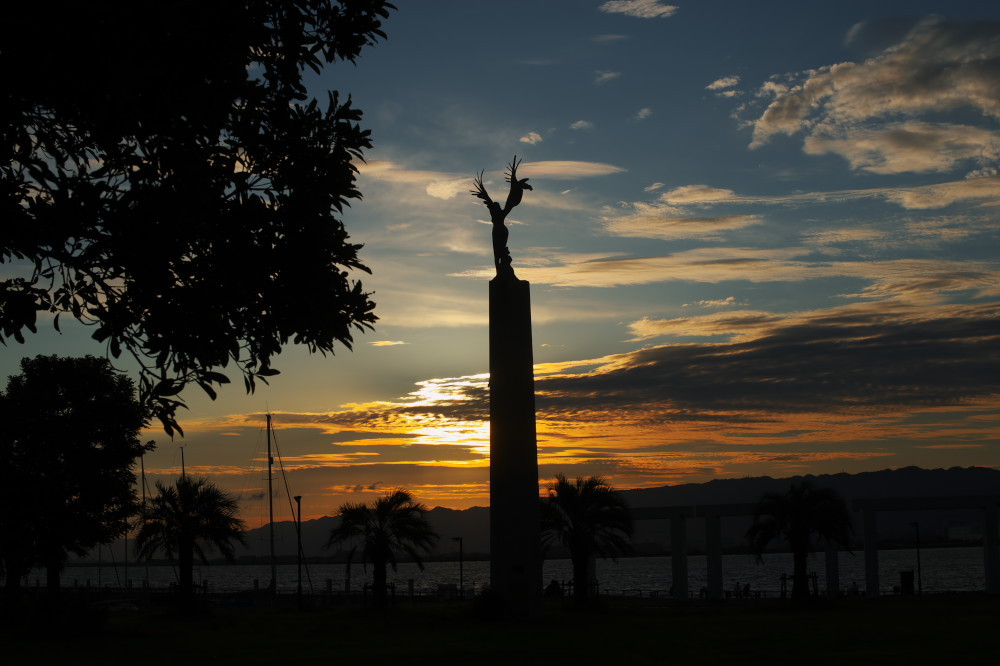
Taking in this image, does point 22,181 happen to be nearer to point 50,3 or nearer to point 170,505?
point 50,3

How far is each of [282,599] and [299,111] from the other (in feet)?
187

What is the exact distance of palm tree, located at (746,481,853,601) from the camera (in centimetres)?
3966

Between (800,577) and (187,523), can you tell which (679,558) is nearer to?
(800,577)

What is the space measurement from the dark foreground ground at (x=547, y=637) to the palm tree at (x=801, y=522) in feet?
8.28

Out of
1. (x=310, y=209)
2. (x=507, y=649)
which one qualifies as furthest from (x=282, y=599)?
(x=310, y=209)

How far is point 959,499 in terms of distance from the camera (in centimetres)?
4372

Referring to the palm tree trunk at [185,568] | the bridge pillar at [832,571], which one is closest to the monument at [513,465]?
the palm tree trunk at [185,568]

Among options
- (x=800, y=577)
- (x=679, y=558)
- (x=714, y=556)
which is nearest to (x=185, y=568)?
(x=679, y=558)

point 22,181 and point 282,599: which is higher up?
point 22,181

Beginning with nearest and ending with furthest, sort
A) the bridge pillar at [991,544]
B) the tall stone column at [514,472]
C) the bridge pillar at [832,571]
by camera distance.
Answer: the tall stone column at [514,472] → the bridge pillar at [991,544] → the bridge pillar at [832,571]

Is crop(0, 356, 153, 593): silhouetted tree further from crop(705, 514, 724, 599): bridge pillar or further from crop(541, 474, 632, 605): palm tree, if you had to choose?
crop(705, 514, 724, 599): bridge pillar

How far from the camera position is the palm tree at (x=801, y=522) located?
3966 centimetres

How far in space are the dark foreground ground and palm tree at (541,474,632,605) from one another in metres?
2.47

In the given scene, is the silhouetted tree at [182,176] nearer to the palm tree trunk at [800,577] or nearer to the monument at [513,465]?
the monument at [513,465]
